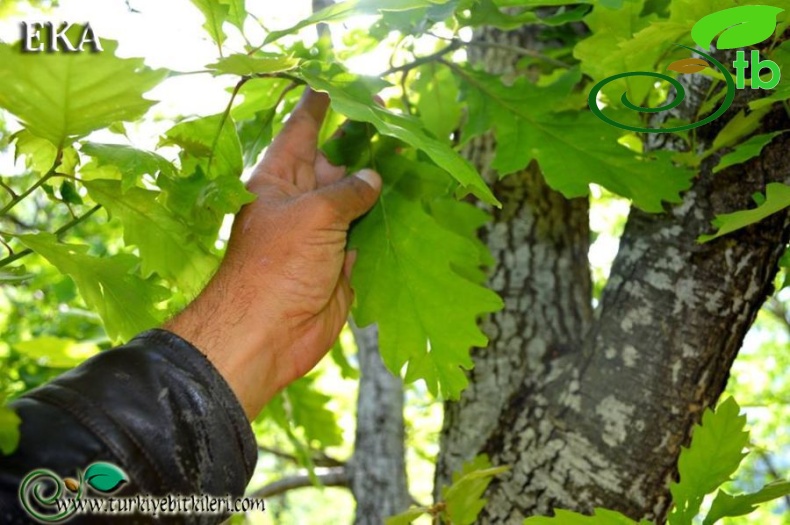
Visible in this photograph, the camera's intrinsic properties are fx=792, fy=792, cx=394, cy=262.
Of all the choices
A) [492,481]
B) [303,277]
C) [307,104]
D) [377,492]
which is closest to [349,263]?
[303,277]

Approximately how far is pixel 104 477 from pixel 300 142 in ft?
2.26

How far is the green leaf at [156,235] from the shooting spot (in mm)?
1085

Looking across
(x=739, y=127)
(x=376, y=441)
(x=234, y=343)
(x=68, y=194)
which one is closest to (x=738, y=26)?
(x=739, y=127)

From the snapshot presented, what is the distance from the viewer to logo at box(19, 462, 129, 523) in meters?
0.84

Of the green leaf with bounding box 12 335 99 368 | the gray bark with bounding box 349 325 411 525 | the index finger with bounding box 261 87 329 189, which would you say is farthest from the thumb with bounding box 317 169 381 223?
the gray bark with bounding box 349 325 411 525

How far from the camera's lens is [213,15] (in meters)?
0.99

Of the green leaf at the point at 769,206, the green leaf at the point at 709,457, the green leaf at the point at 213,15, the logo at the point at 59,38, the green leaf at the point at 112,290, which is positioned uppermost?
the green leaf at the point at 213,15

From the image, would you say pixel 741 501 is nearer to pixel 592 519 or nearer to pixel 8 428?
pixel 592 519

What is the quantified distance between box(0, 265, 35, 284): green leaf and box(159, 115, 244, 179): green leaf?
0.27 m

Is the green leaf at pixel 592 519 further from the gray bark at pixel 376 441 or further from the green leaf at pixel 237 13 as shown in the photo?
the gray bark at pixel 376 441

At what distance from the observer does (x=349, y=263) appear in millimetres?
1396

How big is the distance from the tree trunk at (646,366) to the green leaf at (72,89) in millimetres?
919

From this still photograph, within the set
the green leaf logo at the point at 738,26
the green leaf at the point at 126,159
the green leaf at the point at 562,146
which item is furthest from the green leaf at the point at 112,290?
the green leaf logo at the point at 738,26

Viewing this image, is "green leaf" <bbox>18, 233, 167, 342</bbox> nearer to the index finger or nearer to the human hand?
the human hand
